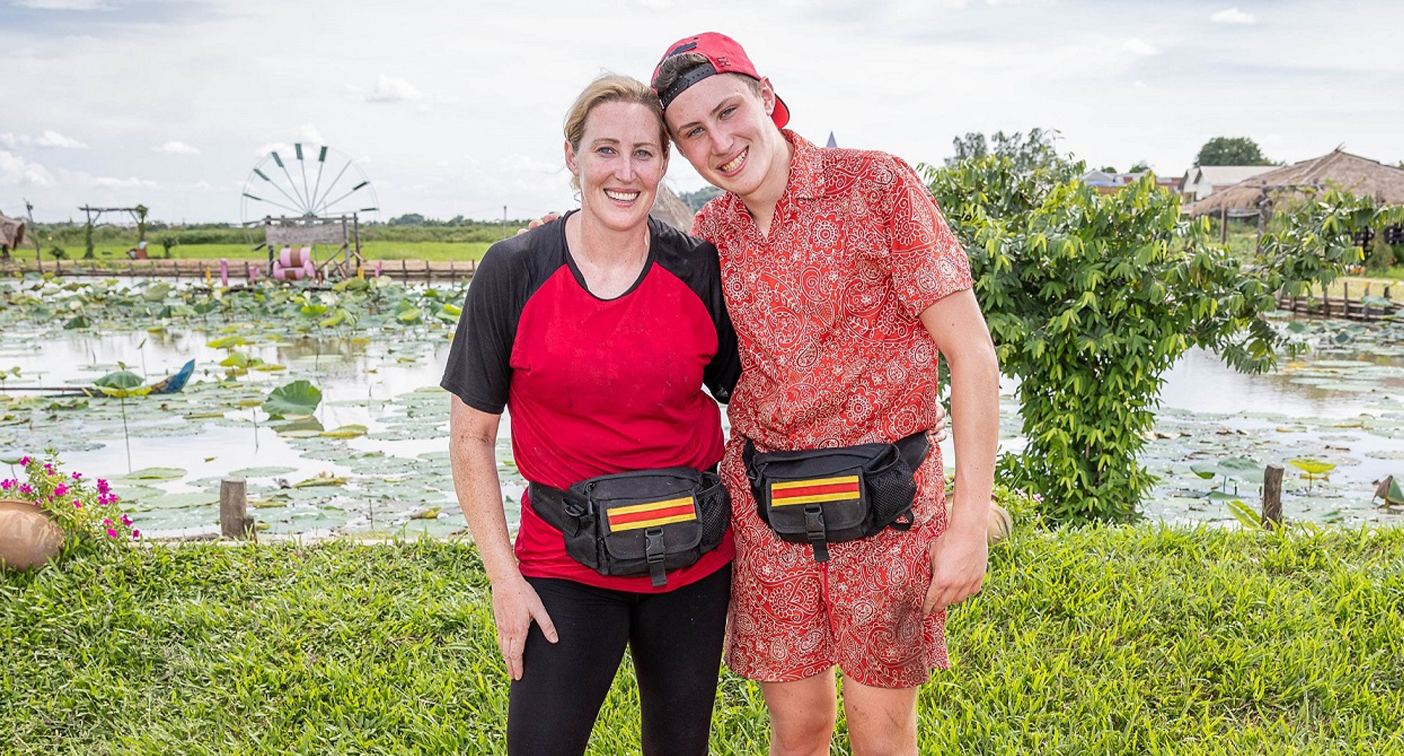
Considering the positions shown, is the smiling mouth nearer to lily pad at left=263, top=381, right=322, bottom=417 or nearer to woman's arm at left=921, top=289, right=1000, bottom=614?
woman's arm at left=921, top=289, right=1000, bottom=614

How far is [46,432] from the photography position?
798 centimetres

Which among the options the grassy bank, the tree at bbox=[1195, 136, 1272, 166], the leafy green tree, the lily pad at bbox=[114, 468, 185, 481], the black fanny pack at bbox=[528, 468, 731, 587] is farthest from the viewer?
the tree at bbox=[1195, 136, 1272, 166]

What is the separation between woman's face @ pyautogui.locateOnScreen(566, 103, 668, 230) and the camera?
1733 millimetres

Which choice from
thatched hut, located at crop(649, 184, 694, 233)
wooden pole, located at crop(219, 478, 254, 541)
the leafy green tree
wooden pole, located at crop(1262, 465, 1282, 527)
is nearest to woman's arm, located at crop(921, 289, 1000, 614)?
thatched hut, located at crop(649, 184, 694, 233)

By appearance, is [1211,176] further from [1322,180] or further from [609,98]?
[609,98]

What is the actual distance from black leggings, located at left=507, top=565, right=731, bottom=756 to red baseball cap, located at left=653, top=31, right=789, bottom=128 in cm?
92

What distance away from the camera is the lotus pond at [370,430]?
5.97 metres

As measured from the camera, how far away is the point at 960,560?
71.1 inches

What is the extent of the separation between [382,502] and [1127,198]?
4476mm

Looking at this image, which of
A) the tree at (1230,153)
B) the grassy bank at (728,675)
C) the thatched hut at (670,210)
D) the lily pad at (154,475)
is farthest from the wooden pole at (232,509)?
the tree at (1230,153)

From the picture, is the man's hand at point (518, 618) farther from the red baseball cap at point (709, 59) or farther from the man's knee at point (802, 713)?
the red baseball cap at point (709, 59)

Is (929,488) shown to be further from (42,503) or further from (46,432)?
(46,432)

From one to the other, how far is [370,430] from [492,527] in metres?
6.54

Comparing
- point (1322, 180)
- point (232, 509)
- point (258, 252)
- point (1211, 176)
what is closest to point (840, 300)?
point (232, 509)
